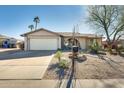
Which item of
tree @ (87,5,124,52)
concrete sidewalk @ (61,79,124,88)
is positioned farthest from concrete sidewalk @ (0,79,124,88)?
tree @ (87,5,124,52)

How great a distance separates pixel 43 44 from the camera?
24.3 metres

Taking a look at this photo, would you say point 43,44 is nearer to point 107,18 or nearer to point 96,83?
point 107,18

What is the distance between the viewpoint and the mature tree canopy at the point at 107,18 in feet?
73.8

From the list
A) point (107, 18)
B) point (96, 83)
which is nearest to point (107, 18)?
point (107, 18)

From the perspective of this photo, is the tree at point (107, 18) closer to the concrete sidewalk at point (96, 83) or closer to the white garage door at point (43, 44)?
the white garage door at point (43, 44)

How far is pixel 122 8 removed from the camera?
21922mm

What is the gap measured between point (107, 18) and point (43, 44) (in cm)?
927

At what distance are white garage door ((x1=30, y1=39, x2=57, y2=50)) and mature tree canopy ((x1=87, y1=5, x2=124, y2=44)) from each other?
19.0 ft

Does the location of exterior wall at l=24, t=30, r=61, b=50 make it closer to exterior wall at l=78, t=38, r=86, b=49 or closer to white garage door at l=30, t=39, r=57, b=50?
white garage door at l=30, t=39, r=57, b=50

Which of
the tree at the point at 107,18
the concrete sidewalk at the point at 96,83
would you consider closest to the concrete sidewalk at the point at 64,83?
the concrete sidewalk at the point at 96,83

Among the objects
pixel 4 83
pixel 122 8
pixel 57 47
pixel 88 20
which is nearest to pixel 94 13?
pixel 88 20
